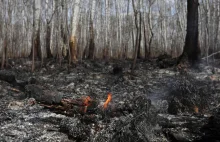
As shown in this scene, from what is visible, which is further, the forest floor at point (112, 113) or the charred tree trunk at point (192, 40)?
the charred tree trunk at point (192, 40)

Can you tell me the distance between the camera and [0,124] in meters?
3.48

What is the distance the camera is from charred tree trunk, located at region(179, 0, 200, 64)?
8219 millimetres

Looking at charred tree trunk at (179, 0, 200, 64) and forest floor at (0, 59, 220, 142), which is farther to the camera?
charred tree trunk at (179, 0, 200, 64)

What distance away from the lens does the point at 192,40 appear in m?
8.31

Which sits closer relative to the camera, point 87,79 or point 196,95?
point 196,95

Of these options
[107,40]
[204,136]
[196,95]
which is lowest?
[204,136]

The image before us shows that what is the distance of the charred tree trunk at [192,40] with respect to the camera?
8219 millimetres

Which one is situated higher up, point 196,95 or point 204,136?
point 196,95

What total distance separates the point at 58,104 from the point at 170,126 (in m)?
2.06

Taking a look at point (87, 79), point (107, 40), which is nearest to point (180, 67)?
point (87, 79)

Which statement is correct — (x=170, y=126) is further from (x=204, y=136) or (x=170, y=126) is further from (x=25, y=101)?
(x=25, y=101)

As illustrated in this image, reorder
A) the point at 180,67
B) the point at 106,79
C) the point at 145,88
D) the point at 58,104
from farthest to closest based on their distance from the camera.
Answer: the point at 180,67
the point at 106,79
the point at 145,88
the point at 58,104

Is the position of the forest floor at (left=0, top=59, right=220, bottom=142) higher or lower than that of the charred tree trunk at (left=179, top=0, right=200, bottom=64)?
lower

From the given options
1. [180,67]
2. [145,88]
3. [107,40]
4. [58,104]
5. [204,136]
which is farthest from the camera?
[107,40]
